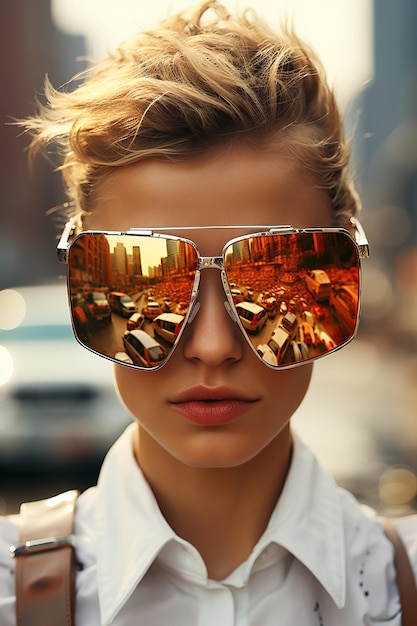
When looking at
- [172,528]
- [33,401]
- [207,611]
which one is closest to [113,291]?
[172,528]

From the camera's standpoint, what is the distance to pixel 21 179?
26.4m

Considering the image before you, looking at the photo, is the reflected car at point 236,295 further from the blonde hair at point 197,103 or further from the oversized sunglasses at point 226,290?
the blonde hair at point 197,103

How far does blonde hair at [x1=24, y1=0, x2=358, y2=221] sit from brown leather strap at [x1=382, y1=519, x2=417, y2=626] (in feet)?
2.47

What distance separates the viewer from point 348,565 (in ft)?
5.79

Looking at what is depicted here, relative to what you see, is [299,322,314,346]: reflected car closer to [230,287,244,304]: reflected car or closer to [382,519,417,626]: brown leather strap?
[230,287,244,304]: reflected car

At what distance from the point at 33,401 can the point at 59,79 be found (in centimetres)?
368

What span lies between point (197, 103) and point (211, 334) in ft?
1.51

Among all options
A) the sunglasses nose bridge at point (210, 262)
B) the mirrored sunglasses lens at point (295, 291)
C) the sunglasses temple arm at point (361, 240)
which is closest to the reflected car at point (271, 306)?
the mirrored sunglasses lens at point (295, 291)

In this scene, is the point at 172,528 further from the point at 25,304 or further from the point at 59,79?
the point at 25,304

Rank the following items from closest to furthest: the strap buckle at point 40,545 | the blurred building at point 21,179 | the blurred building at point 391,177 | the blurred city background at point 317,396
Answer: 1. the strap buckle at point 40,545
2. the blurred city background at point 317,396
3. the blurred building at point 391,177
4. the blurred building at point 21,179

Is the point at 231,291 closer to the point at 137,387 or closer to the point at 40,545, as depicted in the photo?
the point at 137,387

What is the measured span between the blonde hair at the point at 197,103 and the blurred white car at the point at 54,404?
140 inches

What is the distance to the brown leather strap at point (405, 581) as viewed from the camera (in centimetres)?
170

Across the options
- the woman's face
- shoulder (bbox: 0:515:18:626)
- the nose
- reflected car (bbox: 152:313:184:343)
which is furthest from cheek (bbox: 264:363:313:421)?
shoulder (bbox: 0:515:18:626)
